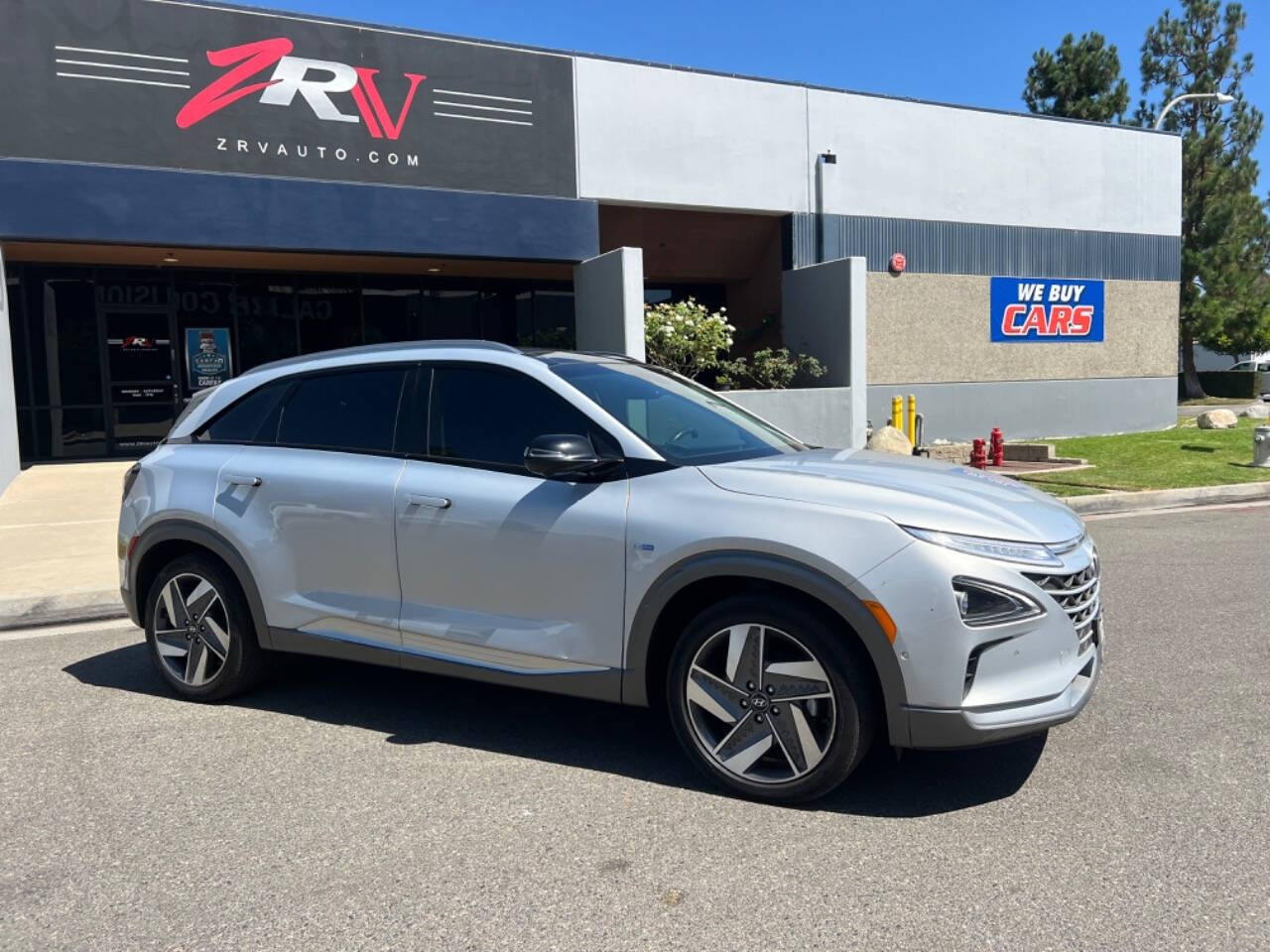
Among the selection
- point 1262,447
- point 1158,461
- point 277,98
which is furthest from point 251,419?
point 1262,447

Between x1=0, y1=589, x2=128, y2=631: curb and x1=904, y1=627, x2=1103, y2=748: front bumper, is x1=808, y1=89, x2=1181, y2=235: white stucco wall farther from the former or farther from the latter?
x1=904, y1=627, x2=1103, y2=748: front bumper

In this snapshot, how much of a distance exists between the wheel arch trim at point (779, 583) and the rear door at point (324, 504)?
1.18 metres

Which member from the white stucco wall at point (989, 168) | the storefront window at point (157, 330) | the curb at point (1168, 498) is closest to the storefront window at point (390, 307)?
the storefront window at point (157, 330)

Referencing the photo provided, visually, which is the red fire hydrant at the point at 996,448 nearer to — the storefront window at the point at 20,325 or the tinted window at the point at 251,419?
the tinted window at the point at 251,419

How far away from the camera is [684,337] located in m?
15.0

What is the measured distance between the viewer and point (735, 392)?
1462 cm

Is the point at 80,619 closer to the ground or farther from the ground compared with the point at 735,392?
closer to the ground

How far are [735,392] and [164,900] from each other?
1218 cm

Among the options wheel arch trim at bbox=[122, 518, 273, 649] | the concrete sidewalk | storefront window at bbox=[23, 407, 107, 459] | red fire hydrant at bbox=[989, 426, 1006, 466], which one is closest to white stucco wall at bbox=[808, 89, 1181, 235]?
red fire hydrant at bbox=[989, 426, 1006, 466]

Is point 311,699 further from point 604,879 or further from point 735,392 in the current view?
point 735,392

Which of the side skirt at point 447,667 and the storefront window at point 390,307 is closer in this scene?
the side skirt at point 447,667

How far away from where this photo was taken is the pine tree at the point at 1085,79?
38.5 meters

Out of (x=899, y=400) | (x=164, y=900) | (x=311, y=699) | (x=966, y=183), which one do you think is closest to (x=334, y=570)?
(x=311, y=699)

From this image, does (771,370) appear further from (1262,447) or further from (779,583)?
(779,583)
